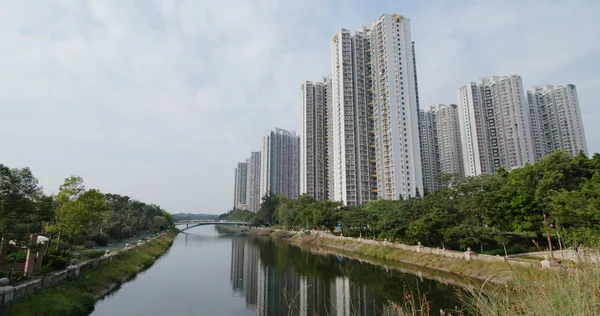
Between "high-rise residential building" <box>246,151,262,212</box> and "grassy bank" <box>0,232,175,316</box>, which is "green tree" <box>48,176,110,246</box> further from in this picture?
"high-rise residential building" <box>246,151,262,212</box>

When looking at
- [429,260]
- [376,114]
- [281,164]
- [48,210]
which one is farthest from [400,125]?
[48,210]

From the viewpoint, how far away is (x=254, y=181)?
112312 mm

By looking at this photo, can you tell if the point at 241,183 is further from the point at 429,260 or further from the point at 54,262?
the point at 54,262

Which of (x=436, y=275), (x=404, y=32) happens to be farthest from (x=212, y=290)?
(x=404, y=32)

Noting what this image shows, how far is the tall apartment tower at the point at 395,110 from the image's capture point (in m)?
50.6

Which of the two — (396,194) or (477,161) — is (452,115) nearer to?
(477,161)

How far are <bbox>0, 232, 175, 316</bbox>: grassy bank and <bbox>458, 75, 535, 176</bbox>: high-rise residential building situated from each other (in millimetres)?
61393

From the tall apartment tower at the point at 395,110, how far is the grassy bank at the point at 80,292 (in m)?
38.5

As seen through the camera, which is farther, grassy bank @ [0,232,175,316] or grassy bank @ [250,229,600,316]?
grassy bank @ [0,232,175,316]

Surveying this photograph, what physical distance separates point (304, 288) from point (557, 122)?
70978mm

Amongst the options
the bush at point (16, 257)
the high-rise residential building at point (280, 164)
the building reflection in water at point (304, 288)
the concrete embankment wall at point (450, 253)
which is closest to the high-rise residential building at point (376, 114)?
the concrete embankment wall at point (450, 253)

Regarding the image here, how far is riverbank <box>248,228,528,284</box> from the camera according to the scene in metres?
18.0

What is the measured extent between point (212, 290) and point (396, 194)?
37.3 m

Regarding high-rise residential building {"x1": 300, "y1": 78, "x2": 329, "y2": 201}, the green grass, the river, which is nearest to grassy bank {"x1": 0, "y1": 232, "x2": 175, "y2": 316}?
the river
